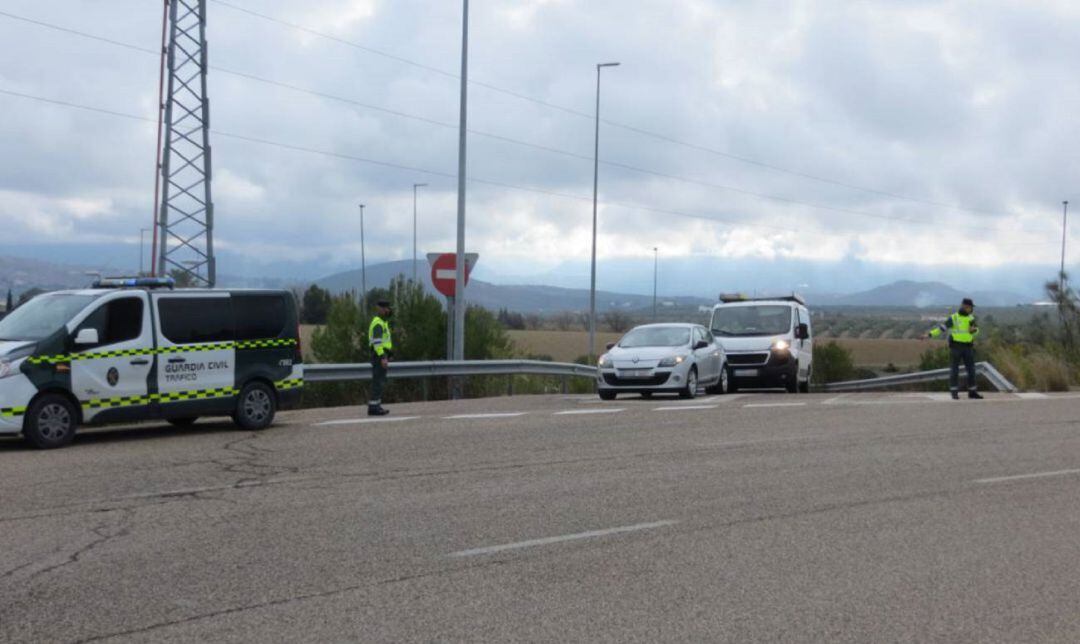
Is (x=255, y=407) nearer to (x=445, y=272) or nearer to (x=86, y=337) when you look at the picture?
(x=86, y=337)

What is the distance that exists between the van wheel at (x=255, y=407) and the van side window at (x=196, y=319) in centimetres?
80

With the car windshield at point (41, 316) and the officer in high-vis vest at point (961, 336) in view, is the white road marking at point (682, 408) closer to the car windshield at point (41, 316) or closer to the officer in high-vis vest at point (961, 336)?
the officer in high-vis vest at point (961, 336)

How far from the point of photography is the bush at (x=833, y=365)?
6247 cm

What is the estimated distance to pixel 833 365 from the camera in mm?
62938

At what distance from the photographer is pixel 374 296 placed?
43062 mm

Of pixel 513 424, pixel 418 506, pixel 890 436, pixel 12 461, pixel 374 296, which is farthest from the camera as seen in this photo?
pixel 374 296

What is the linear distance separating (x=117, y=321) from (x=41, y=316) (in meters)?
0.84

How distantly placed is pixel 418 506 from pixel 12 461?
5.23 m

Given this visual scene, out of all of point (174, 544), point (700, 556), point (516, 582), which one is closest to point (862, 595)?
point (700, 556)

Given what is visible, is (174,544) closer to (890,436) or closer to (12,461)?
(12,461)

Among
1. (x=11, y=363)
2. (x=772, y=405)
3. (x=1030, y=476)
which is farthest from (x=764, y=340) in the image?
(x=11, y=363)

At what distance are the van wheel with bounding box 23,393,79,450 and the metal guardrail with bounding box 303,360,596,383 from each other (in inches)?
236

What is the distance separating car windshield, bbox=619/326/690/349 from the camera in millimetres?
24484

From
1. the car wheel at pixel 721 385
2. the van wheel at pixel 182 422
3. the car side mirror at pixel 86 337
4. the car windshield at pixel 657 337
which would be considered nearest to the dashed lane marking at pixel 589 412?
the car windshield at pixel 657 337
